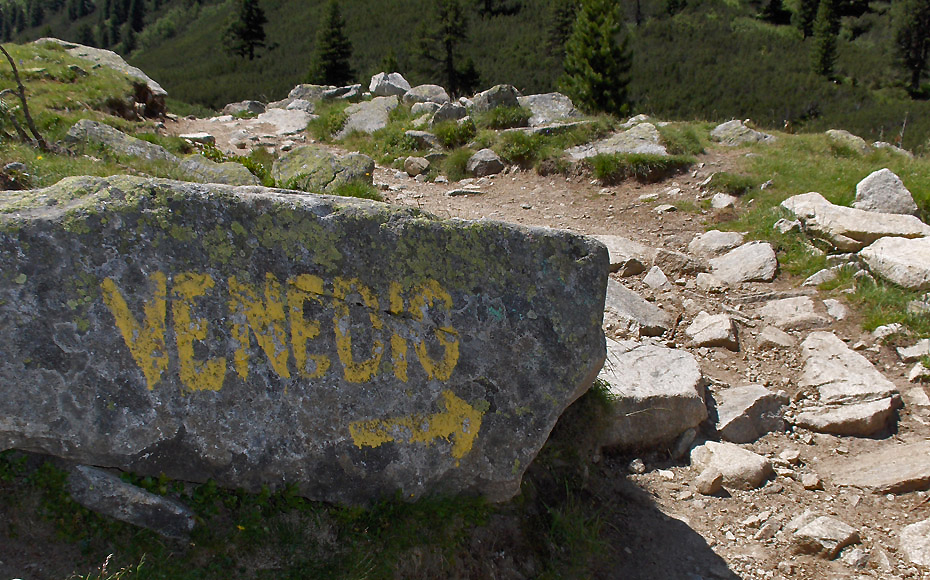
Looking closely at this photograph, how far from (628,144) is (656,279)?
456 cm

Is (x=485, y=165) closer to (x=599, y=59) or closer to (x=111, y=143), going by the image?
(x=111, y=143)

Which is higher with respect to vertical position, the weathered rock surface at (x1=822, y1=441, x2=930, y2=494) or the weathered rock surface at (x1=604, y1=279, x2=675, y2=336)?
the weathered rock surface at (x1=604, y1=279, x2=675, y2=336)

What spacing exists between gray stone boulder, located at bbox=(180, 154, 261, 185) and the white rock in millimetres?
4441

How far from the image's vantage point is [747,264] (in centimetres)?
733

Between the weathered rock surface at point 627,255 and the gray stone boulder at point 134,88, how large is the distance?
31.0 ft

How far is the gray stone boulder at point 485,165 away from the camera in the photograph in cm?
1112

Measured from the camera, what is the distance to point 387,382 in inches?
132

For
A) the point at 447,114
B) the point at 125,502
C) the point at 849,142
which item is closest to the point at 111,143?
the point at 125,502

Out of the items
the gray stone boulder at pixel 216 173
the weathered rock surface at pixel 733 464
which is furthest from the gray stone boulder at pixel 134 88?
the weathered rock surface at pixel 733 464

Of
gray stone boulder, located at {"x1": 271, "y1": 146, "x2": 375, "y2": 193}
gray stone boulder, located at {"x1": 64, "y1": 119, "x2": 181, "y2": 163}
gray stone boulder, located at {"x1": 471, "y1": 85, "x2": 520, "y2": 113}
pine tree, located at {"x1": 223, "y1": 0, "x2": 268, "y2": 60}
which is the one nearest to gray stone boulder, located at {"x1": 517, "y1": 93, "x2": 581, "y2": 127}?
gray stone boulder, located at {"x1": 471, "y1": 85, "x2": 520, "y2": 113}

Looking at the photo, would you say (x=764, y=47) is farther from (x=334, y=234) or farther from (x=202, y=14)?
(x=202, y=14)

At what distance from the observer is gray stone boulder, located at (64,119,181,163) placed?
24.8ft

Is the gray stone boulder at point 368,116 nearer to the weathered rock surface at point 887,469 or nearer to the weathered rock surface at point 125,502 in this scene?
the weathered rock surface at point 887,469

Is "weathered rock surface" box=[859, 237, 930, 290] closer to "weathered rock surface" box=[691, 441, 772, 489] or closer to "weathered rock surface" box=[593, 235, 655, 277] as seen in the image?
"weathered rock surface" box=[593, 235, 655, 277]
